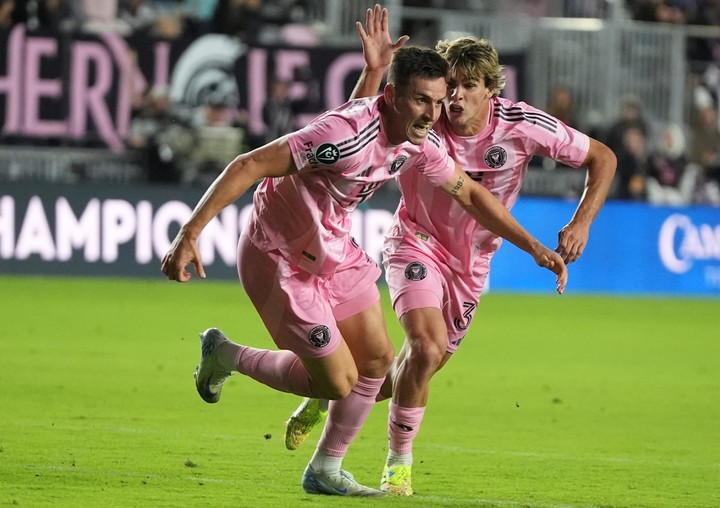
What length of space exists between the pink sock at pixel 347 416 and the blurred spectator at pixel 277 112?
36.9 ft

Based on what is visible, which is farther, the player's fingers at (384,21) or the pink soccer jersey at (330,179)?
the player's fingers at (384,21)

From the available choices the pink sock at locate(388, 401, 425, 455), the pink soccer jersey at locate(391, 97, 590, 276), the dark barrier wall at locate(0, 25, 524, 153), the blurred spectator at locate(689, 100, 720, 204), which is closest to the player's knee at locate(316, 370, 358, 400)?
the pink sock at locate(388, 401, 425, 455)

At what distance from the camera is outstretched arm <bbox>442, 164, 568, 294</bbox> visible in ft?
21.2

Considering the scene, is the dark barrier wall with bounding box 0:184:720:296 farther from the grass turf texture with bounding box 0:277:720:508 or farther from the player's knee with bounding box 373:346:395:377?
the player's knee with bounding box 373:346:395:377

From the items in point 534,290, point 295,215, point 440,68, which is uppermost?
point 440,68

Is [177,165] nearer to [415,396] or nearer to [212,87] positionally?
[212,87]

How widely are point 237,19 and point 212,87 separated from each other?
1.20 metres

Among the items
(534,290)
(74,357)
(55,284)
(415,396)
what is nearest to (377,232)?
(534,290)

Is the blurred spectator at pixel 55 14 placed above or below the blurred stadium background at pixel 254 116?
above

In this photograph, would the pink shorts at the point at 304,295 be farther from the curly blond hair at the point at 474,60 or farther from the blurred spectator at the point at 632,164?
the blurred spectator at the point at 632,164

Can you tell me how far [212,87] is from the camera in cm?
1767

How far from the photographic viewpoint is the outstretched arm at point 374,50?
684 centimetres

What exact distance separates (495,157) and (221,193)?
2078 millimetres

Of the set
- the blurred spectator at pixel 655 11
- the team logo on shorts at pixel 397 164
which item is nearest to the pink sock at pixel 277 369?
the team logo on shorts at pixel 397 164
